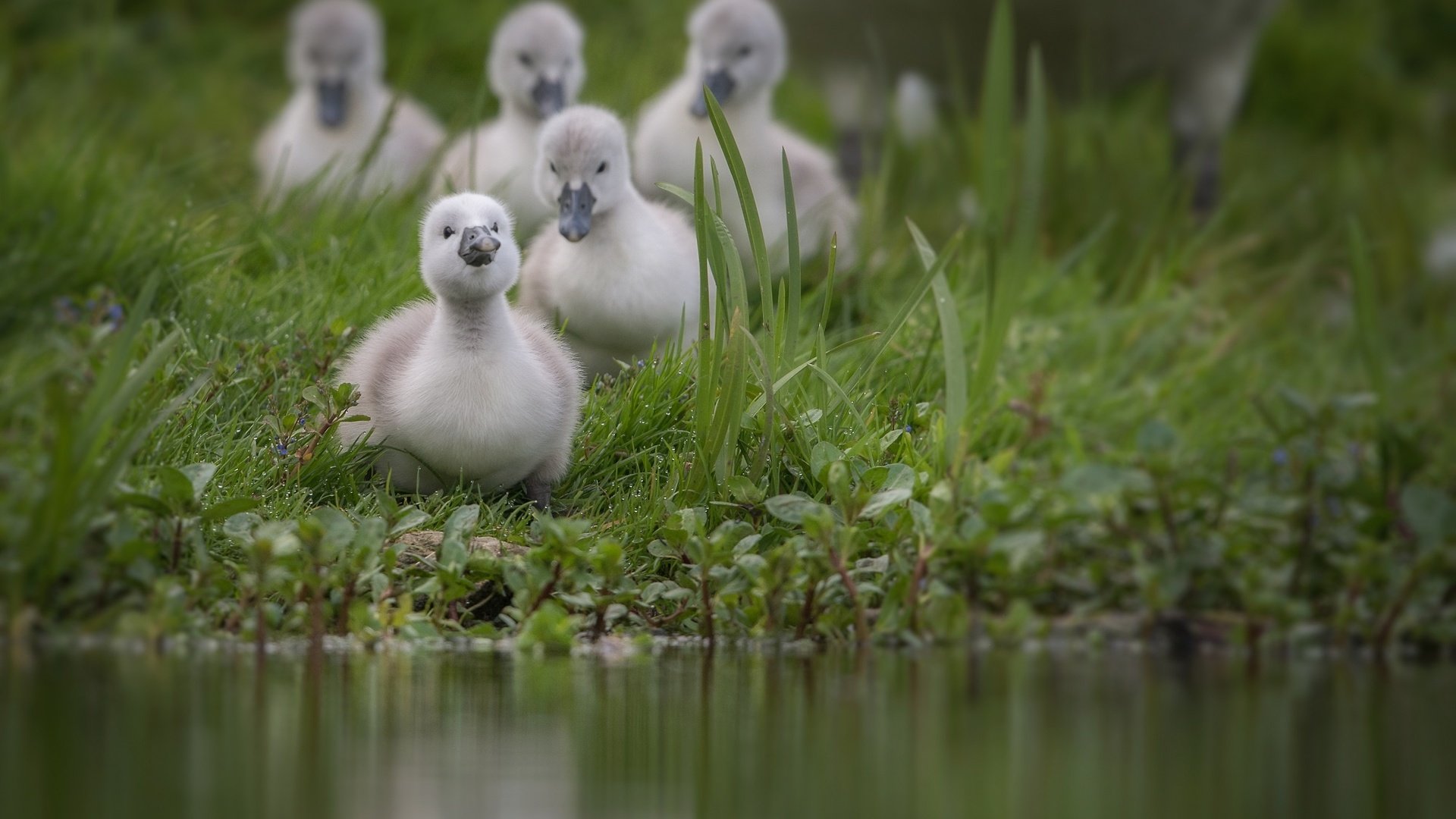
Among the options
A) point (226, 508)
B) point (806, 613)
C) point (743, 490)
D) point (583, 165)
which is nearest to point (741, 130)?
point (583, 165)

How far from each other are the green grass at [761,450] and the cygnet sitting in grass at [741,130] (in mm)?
89

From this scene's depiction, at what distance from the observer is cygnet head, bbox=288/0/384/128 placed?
21.5ft

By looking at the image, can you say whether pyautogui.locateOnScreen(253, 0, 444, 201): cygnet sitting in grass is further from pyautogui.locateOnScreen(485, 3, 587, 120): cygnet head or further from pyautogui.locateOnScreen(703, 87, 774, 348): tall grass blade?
pyautogui.locateOnScreen(703, 87, 774, 348): tall grass blade

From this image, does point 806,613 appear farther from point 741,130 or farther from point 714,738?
point 741,130

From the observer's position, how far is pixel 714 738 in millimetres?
2115

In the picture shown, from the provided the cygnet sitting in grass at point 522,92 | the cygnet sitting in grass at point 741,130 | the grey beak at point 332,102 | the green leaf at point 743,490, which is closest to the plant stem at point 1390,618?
the green leaf at point 743,490

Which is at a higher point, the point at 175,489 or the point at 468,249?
the point at 468,249

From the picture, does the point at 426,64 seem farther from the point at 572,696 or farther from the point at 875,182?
the point at 572,696

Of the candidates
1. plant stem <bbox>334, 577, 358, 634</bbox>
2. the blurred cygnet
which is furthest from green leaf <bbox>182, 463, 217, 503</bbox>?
the blurred cygnet

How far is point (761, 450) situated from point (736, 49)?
222 cm

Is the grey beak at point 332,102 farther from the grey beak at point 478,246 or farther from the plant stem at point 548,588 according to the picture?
the plant stem at point 548,588

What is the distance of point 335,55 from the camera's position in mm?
6633

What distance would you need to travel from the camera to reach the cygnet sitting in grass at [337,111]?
625 cm

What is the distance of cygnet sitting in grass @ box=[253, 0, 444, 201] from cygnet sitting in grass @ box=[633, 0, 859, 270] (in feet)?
3.82
